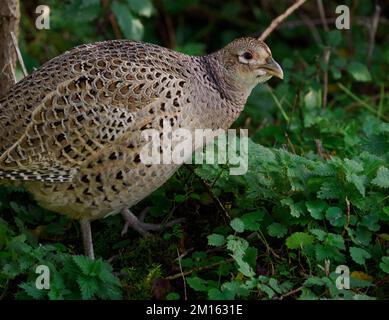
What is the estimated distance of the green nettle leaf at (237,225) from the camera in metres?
4.07

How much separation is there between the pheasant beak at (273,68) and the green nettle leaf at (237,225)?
36.6 inches

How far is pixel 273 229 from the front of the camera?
4172 mm

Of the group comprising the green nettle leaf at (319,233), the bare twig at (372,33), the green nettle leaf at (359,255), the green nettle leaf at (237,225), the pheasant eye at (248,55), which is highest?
the bare twig at (372,33)

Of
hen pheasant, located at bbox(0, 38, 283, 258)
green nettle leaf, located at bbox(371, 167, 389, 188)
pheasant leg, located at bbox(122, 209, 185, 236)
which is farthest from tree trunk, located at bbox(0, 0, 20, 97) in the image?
green nettle leaf, located at bbox(371, 167, 389, 188)

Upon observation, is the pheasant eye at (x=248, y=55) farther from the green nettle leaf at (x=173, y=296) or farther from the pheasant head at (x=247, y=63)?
the green nettle leaf at (x=173, y=296)

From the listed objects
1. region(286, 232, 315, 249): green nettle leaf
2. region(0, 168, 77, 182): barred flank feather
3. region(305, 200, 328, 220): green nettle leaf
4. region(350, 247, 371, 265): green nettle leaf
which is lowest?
region(350, 247, 371, 265): green nettle leaf

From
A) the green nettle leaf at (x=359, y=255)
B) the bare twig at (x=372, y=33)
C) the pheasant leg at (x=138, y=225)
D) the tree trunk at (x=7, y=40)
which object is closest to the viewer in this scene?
the green nettle leaf at (x=359, y=255)

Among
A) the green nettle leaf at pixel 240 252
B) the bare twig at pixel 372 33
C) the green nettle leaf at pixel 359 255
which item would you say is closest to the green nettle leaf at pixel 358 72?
the bare twig at pixel 372 33

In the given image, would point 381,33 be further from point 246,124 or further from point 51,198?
point 51,198

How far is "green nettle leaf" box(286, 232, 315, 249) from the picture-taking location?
404 centimetres

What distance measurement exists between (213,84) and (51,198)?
1.21 meters

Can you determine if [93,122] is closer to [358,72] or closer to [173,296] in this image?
[173,296]

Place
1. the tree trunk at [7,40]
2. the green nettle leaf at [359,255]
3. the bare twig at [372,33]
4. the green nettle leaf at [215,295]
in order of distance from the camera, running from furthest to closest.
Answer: the bare twig at [372,33], the tree trunk at [7,40], the green nettle leaf at [359,255], the green nettle leaf at [215,295]

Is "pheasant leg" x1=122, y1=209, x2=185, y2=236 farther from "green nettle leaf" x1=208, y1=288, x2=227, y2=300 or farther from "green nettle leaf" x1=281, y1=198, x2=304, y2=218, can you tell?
"green nettle leaf" x1=208, y1=288, x2=227, y2=300
